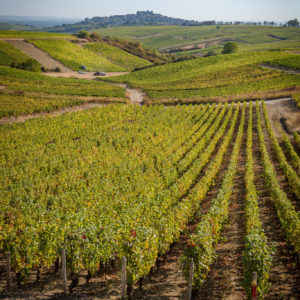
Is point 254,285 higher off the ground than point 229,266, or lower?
higher

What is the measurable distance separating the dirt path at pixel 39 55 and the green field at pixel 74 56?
6.74 ft

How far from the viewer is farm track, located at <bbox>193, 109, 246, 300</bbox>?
1048 centimetres

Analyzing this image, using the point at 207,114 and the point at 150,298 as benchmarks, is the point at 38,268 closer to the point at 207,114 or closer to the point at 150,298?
the point at 150,298

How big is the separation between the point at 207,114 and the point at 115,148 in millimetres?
21932

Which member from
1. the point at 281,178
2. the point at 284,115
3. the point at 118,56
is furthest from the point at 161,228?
the point at 118,56

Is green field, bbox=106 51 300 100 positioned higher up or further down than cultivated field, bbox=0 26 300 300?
higher up

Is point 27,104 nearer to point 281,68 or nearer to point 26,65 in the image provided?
point 26,65

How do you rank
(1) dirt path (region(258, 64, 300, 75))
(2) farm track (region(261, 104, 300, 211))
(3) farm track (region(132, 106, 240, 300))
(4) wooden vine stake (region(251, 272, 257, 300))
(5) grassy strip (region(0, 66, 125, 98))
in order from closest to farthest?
(4) wooden vine stake (region(251, 272, 257, 300))
(3) farm track (region(132, 106, 240, 300))
(2) farm track (region(261, 104, 300, 211))
(5) grassy strip (region(0, 66, 125, 98))
(1) dirt path (region(258, 64, 300, 75))

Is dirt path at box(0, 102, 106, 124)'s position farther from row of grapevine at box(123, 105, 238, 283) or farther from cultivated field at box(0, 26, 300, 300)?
row of grapevine at box(123, 105, 238, 283)

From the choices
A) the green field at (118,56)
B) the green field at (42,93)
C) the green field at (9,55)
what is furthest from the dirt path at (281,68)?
the green field at (9,55)

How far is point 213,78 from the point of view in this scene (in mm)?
80312

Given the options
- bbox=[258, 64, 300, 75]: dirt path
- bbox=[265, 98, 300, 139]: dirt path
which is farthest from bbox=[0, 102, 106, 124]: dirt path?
bbox=[258, 64, 300, 75]: dirt path

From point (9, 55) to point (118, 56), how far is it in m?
47.7

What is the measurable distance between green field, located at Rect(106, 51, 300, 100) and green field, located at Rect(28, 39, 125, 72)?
1711 cm
